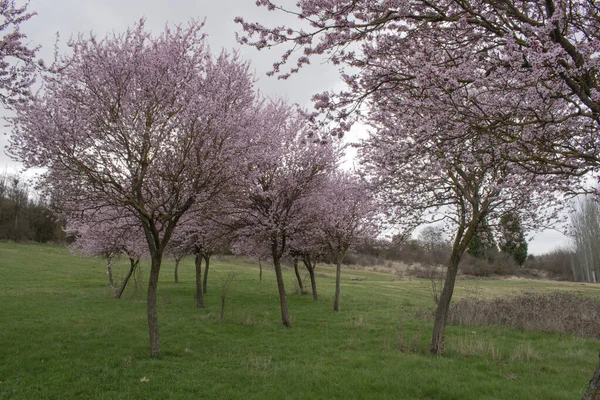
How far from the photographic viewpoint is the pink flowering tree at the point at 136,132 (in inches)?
332

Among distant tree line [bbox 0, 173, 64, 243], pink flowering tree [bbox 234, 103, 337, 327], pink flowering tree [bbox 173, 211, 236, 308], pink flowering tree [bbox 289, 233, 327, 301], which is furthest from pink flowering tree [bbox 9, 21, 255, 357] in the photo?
distant tree line [bbox 0, 173, 64, 243]

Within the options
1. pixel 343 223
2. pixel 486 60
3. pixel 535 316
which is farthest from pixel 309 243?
pixel 486 60

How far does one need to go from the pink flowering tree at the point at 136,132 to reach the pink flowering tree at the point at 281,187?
11.2 feet

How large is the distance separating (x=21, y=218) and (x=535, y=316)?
66994 millimetres

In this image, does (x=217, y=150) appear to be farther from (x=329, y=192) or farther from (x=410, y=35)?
(x=329, y=192)

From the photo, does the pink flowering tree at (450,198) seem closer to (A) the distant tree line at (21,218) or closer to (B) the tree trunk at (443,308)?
(B) the tree trunk at (443,308)

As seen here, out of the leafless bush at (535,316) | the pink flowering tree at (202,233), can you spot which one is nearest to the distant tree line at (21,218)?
the pink flowering tree at (202,233)

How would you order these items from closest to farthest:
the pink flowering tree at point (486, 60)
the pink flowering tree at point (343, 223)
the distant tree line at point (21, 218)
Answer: the pink flowering tree at point (486, 60), the pink flowering tree at point (343, 223), the distant tree line at point (21, 218)

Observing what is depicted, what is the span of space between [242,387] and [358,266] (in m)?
56.0

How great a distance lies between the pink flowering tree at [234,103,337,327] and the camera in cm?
1337

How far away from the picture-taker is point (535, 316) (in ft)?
48.8

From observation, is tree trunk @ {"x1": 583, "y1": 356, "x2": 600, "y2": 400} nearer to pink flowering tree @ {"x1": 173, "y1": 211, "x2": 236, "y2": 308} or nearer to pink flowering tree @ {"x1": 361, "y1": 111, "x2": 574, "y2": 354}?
pink flowering tree @ {"x1": 361, "y1": 111, "x2": 574, "y2": 354}

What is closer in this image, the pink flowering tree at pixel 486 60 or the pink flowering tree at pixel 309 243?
the pink flowering tree at pixel 486 60

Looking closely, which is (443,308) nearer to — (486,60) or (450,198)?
(450,198)
